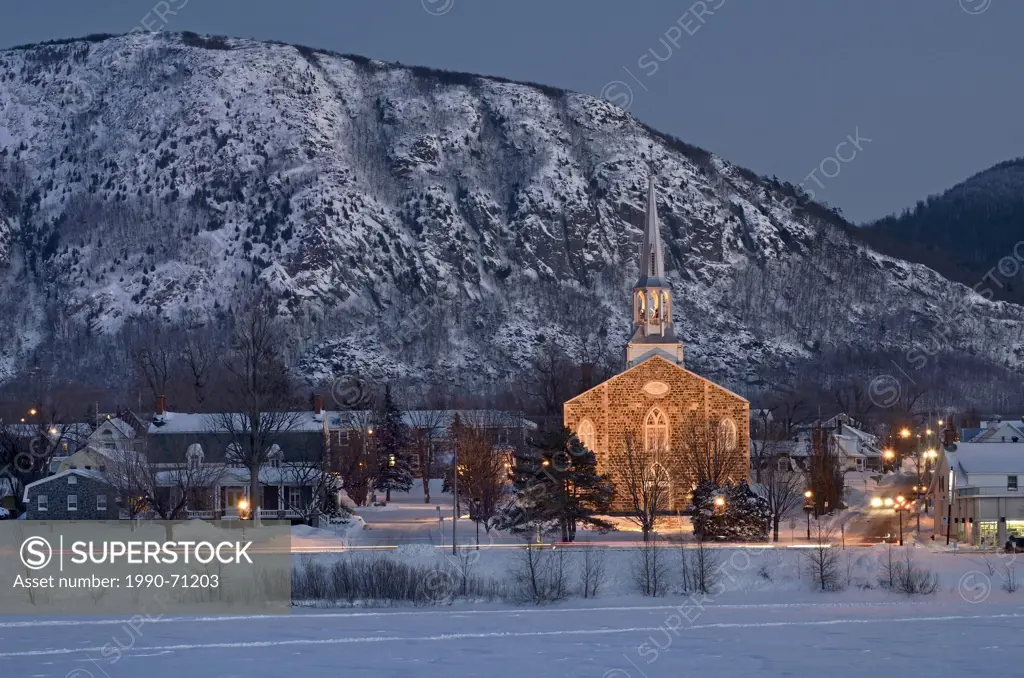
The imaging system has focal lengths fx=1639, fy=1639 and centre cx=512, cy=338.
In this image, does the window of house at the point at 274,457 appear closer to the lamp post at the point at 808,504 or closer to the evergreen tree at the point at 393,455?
the evergreen tree at the point at 393,455

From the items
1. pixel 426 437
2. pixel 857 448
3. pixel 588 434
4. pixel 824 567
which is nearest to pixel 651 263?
pixel 588 434

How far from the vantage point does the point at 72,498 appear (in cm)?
8038

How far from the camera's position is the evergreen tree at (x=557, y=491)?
73312mm

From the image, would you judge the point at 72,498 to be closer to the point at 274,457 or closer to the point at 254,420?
the point at 274,457

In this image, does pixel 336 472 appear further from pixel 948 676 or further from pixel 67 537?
pixel 948 676

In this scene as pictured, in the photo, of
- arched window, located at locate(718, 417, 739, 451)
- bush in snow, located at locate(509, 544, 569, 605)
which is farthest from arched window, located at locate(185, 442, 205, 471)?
arched window, located at locate(718, 417, 739, 451)

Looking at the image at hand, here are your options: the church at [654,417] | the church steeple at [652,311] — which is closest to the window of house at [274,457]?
the church at [654,417]

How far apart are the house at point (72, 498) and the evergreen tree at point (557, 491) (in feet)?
66.8

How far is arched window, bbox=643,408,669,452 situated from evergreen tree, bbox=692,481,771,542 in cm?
1673

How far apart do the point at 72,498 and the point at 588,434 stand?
92.0 ft

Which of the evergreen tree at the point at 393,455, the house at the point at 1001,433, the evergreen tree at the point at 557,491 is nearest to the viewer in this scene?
the evergreen tree at the point at 557,491

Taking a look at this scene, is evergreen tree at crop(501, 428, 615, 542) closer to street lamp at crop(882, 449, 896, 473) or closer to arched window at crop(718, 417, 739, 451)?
arched window at crop(718, 417, 739, 451)

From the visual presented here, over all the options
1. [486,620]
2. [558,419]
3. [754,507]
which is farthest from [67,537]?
[558,419]

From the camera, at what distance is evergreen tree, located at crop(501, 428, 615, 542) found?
73312 mm
